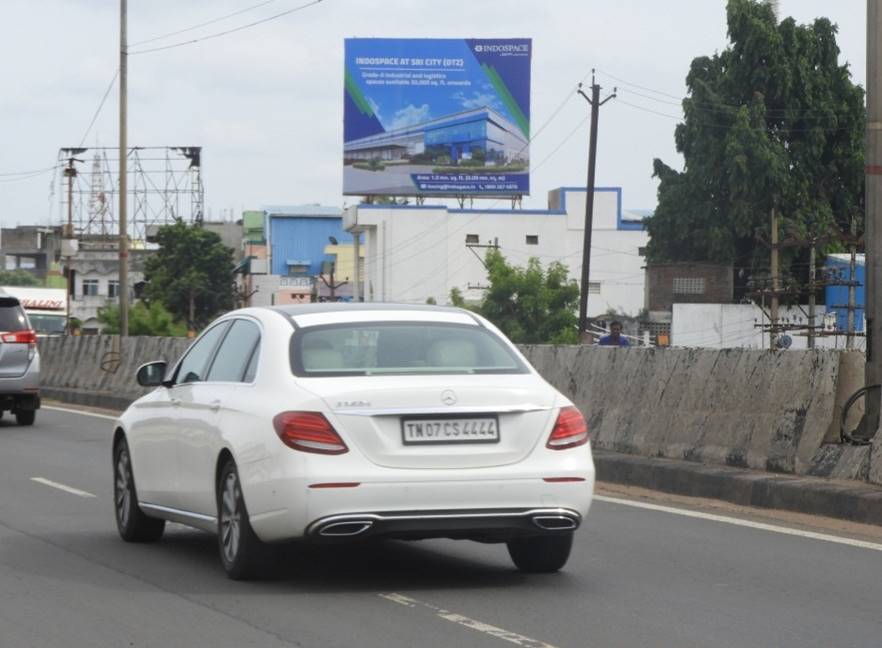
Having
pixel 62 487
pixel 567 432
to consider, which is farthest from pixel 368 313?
pixel 62 487

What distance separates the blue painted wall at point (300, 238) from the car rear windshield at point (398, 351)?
369 feet

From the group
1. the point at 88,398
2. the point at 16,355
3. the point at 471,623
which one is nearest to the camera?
the point at 471,623

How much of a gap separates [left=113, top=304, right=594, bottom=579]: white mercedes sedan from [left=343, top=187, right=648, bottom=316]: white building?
82.3 m

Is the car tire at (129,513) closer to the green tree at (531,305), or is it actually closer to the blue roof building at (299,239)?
the green tree at (531,305)

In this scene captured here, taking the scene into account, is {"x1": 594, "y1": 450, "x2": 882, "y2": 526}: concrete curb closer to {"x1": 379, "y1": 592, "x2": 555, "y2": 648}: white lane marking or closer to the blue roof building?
{"x1": 379, "y1": 592, "x2": 555, "y2": 648}: white lane marking

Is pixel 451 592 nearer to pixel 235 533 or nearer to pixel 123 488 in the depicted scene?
pixel 235 533

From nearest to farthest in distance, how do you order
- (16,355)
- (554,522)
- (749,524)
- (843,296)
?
(554,522) → (749,524) → (16,355) → (843,296)

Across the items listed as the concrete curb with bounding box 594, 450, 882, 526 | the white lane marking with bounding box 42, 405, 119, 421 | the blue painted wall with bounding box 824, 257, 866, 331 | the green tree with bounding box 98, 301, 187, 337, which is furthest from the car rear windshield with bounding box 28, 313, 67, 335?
the concrete curb with bounding box 594, 450, 882, 526

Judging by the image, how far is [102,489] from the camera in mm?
14945

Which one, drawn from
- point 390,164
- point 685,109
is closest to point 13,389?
point 685,109

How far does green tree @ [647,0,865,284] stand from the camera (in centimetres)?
7062

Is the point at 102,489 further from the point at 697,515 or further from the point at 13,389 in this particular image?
the point at 13,389

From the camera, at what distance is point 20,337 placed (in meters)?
25.6

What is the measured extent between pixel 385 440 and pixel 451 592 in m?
0.91
